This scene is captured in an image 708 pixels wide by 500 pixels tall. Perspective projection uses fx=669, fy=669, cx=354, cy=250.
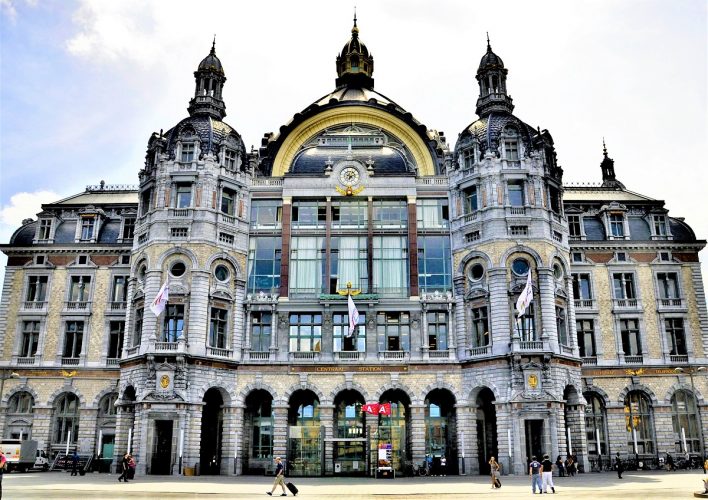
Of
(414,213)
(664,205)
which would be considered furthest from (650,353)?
(414,213)

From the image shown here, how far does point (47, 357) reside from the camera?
61969 millimetres

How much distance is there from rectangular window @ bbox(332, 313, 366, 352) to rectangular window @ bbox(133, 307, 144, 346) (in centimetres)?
1627

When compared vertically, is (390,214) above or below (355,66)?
below

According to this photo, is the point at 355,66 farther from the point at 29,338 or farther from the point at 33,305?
the point at 29,338

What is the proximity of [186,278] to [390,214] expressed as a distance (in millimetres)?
18847

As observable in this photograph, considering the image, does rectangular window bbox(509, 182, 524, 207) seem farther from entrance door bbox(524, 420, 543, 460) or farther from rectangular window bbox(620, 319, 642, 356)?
entrance door bbox(524, 420, 543, 460)

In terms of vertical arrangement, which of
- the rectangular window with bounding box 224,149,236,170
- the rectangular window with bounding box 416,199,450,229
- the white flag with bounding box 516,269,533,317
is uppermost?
the rectangular window with bounding box 224,149,236,170

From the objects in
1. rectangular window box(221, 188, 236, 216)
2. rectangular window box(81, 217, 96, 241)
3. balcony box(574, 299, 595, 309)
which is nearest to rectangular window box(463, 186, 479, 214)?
balcony box(574, 299, 595, 309)

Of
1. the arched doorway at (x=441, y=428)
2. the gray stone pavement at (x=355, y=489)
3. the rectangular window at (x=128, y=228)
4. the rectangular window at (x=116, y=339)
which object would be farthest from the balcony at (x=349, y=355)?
the rectangular window at (x=128, y=228)

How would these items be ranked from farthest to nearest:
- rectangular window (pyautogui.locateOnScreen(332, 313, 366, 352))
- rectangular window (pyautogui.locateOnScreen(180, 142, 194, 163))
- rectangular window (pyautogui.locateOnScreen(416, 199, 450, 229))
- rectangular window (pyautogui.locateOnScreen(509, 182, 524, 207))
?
rectangular window (pyautogui.locateOnScreen(416, 199, 450, 229)), rectangular window (pyautogui.locateOnScreen(180, 142, 194, 163)), rectangular window (pyautogui.locateOnScreen(509, 182, 524, 207)), rectangular window (pyautogui.locateOnScreen(332, 313, 366, 352))

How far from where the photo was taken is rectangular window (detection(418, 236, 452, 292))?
5831cm

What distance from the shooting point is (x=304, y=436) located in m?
55.8

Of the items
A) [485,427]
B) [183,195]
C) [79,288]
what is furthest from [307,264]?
[79,288]

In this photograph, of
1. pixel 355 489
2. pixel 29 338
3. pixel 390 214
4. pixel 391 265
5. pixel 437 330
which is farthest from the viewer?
pixel 29 338
